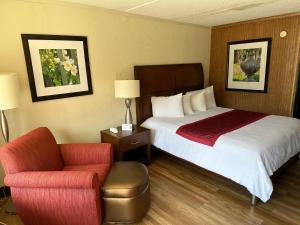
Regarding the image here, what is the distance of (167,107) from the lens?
342 cm

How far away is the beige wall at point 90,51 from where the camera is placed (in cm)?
228

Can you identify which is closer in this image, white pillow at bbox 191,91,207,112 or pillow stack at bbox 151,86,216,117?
pillow stack at bbox 151,86,216,117

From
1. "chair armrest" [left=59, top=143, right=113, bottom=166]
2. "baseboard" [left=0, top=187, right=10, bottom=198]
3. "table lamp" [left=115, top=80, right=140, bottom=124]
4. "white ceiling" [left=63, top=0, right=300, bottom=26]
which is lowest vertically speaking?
"baseboard" [left=0, top=187, right=10, bottom=198]

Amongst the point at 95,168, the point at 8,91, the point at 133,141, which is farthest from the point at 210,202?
the point at 8,91

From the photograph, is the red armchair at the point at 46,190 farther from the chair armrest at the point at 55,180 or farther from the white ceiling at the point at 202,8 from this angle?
the white ceiling at the point at 202,8

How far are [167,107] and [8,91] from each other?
220cm

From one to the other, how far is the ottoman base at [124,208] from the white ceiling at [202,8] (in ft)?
7.53

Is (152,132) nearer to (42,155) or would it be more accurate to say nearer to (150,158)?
(150,158)

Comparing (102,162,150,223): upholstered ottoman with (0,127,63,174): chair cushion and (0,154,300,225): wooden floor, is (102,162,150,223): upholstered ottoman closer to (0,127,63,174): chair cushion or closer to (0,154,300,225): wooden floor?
(0,154,300,225): wooden floor

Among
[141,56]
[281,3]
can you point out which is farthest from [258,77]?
[141,56]

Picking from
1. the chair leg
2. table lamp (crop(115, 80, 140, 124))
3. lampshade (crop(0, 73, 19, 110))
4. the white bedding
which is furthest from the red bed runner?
lampshade (crop(0, 73, 19, 110))

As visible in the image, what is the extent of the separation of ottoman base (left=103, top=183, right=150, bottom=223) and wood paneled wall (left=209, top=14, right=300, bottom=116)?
3.09m

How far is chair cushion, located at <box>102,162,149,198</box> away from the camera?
1925mm

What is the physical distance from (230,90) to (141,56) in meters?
2.15
